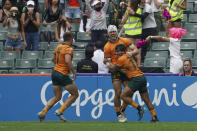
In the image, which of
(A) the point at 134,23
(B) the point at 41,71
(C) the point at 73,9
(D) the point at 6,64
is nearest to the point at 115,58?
(A) the point at 134,23

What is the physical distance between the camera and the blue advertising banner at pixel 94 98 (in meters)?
13.8

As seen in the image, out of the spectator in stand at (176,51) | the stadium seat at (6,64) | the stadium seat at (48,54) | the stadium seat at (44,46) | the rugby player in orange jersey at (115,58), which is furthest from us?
the stadium seat at (44,46)

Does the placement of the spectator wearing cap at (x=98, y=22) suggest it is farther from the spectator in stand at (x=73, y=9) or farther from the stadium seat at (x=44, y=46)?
the stadium seat at (x=44, y=46)

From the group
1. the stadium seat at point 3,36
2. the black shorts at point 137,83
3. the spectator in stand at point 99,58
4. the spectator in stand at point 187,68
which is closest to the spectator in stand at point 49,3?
the stadium seat at point 3,36

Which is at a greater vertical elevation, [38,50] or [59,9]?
[59,9]

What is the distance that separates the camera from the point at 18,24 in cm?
1691

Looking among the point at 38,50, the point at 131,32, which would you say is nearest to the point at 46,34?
the point at 38,50

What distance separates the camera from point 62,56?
39.7ft

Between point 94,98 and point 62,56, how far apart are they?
2.15m

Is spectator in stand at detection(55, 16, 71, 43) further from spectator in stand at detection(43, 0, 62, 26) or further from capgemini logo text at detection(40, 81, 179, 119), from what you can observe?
capgemini logo text at detection(40, 81, 179, 119)

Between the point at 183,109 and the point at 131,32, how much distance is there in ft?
8.74

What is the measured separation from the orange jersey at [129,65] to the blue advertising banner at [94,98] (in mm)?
2016

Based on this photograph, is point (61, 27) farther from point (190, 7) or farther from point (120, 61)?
point (120, 61)

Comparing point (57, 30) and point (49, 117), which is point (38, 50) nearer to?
point (57, 30)
